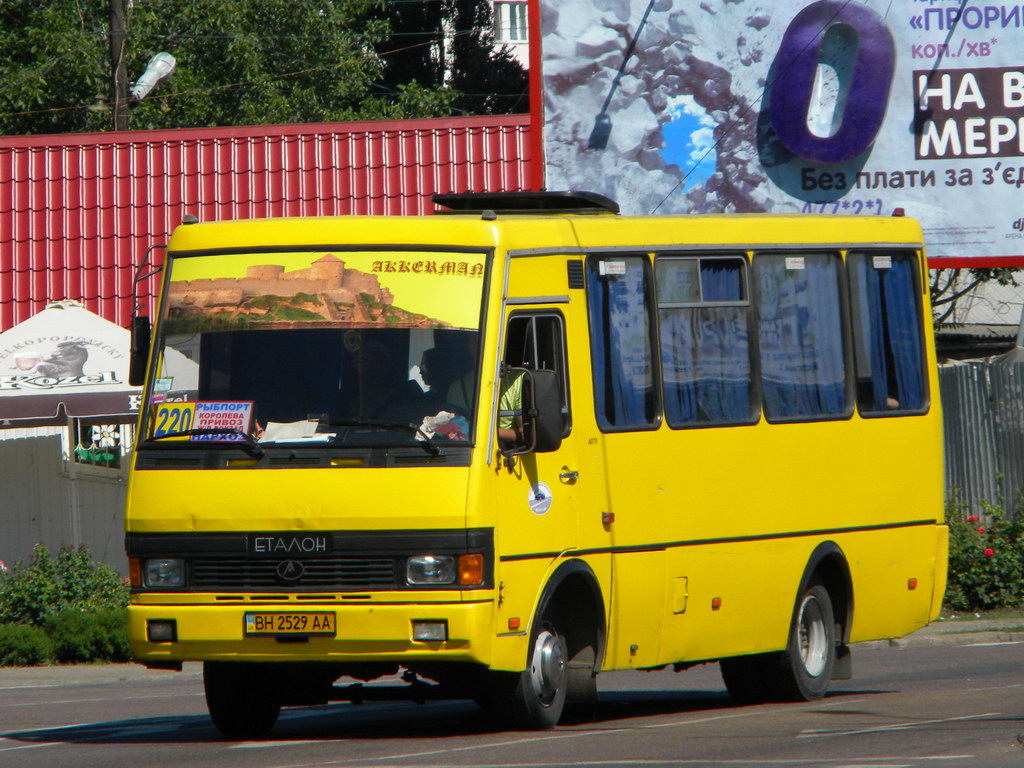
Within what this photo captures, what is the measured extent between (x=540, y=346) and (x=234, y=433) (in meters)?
1.77

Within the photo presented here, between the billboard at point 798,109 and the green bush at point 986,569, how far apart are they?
326cm

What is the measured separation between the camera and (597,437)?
449 inches

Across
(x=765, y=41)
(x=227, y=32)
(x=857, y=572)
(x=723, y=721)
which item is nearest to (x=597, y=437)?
(x=723, y=721)

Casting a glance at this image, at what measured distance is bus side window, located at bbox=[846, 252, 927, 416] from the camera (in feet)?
44.9

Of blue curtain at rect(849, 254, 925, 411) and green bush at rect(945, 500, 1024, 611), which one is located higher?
blue curtain at rect(849, 254, 925, 411)

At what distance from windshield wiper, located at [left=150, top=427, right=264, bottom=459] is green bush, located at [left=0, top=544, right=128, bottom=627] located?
9.18 metres

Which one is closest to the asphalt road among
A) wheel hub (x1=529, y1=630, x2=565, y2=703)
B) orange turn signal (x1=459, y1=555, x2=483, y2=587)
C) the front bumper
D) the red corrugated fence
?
wheel hub (x1=529, y1=630, x2=565, y2=703)

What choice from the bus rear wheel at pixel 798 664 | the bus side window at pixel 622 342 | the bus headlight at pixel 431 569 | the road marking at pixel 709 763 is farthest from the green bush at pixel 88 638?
the road marking at pixel 709 763

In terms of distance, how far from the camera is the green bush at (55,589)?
19.7 meters

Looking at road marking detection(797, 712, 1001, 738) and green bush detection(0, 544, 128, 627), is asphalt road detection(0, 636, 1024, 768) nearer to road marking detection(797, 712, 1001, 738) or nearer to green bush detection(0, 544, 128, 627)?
road marking detection(797, 712, 1001, 738)

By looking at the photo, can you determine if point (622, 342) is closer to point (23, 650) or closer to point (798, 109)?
point (23, 650)

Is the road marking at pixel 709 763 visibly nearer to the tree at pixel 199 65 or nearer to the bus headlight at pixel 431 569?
the bus headlight at pixel 431 569

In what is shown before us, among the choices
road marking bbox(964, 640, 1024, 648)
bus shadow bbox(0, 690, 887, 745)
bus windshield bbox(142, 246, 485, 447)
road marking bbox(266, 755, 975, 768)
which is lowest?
road marking bbox(266, 755, 975, 768)

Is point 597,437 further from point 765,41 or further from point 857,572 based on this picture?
point 765,41
